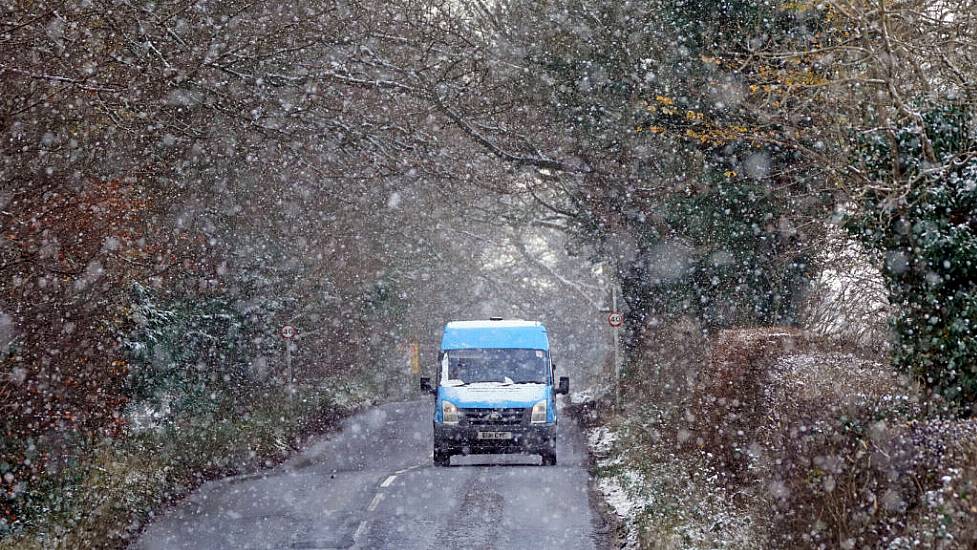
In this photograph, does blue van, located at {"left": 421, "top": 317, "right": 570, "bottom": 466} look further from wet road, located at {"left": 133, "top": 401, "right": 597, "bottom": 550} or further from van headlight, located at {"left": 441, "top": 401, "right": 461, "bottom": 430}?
wet road, located at {"left": 133, "top": 401, "right": 597, "bottom": 550}

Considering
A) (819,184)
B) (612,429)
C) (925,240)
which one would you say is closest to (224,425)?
(612,429)

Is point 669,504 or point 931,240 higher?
point 931,240

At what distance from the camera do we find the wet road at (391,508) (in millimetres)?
11625

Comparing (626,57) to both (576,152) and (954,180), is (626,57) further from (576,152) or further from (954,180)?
(954,180)

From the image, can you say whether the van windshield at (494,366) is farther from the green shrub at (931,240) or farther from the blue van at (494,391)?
the green shrub at (931,240)

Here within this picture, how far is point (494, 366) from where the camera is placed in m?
18.4

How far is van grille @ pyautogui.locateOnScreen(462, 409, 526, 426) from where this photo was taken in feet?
57.7

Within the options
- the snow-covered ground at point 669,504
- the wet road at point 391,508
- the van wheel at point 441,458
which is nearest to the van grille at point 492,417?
the wet road at point 391,508

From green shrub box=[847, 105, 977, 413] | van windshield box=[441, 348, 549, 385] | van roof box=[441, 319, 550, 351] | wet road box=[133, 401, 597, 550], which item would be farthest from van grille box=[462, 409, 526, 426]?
green shrub box=[847, 105, 977, 413]

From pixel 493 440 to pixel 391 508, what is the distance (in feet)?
13.3

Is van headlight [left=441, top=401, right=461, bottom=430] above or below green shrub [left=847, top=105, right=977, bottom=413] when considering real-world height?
below

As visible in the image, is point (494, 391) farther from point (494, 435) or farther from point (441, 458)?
point (441, 458)

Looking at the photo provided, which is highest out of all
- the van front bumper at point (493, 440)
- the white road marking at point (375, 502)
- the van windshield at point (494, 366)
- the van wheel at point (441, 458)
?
the van windshield at point (494, 366)

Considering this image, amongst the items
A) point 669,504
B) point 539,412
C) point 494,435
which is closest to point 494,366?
point 539,412
